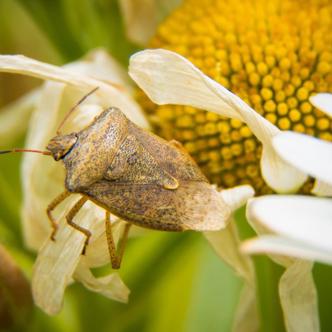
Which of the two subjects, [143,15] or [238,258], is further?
[143,15]

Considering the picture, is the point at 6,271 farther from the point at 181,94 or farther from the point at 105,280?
the point at 181,94

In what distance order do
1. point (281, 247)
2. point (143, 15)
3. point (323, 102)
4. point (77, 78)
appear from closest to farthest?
1. point (281, 247)
2. point (323, 102)
3. point (77, 78)
4. point (143, 15)

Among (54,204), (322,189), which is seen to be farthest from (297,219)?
(54,204)

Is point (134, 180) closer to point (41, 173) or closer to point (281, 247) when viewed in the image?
point (41, 173)

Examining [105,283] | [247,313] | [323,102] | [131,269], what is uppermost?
[323,102]

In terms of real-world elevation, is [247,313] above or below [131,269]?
above

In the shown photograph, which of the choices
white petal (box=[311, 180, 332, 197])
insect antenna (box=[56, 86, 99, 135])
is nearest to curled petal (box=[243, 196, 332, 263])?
white petal (box=[311, 180, 332, 197])
